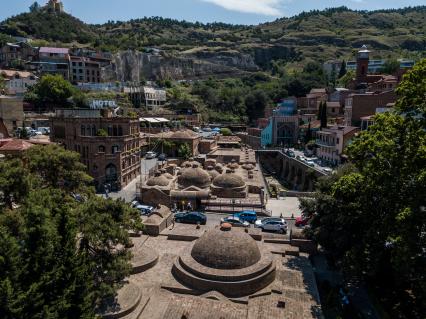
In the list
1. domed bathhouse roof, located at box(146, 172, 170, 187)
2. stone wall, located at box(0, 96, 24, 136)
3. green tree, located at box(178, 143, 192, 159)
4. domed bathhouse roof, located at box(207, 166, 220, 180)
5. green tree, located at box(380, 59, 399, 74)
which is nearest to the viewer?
domed bathhouse roof, located at box(146, 172, 170, 187)

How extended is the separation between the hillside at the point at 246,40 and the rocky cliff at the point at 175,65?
596mm

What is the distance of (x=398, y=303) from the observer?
19469 mm

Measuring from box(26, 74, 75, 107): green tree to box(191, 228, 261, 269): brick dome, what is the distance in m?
70.6

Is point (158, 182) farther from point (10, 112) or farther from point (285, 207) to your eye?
point (10, 112)

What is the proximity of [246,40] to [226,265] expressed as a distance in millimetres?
179250

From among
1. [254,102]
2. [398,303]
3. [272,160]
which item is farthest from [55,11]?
[398,303]

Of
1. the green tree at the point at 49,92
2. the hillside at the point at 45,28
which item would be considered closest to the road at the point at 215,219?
the green tree at the point at 49,92

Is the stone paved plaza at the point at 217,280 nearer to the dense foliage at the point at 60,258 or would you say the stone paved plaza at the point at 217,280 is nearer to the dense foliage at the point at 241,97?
the dense foliage at the point at 60,258

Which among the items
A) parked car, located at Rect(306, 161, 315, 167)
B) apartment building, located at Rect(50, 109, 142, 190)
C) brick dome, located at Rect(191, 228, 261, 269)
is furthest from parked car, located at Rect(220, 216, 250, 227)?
parked car, located at Rect(306, 161, 315, 167)

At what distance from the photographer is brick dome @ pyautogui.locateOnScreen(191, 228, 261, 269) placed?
20.7 meters

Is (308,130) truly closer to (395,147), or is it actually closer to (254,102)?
(254,102)

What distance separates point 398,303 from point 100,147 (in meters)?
37.2

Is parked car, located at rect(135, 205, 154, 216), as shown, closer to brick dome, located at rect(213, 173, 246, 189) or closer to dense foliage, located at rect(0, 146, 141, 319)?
brick dome, located at rect(213, 173, 246, 189)

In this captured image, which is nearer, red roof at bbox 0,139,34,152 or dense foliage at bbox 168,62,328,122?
red roof at bbox 0,139,34,152
